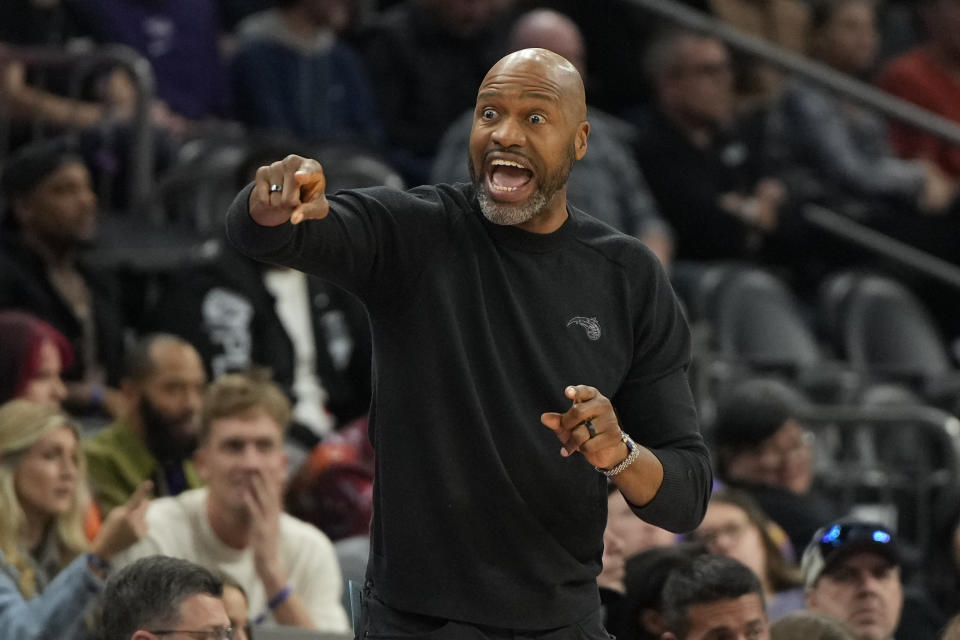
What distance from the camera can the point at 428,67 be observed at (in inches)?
323

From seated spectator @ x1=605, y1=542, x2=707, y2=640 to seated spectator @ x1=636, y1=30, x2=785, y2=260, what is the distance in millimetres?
3863

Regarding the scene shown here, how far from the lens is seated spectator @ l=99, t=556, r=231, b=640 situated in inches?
136

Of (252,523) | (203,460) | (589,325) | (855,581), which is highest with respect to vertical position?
Result: (589,325)

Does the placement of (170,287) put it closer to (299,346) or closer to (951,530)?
(299,346)

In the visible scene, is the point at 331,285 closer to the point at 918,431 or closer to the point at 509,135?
the point at 918,431

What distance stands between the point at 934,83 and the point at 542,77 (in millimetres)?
6843

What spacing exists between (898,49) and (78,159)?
5.40m

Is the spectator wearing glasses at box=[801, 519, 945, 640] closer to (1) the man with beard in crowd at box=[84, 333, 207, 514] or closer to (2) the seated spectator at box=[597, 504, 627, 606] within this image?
(2) the seated spectator at box=[597, 504, 627, 606]

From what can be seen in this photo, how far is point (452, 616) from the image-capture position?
9.09 ft

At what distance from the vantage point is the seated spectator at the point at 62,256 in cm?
626

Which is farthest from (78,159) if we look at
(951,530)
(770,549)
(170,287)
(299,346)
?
(951,530)

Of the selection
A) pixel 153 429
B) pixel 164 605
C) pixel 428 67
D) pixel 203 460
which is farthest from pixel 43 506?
pixel 428 67

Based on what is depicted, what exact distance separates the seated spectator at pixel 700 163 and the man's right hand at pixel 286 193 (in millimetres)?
5655

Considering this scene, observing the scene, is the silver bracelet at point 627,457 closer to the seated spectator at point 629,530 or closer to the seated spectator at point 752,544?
the seated spectator at point 629,530
